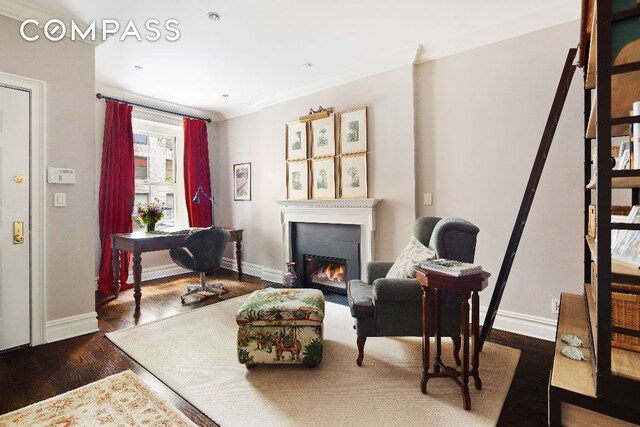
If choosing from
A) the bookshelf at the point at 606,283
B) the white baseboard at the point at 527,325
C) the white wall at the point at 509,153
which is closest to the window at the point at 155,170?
the white wall at the point at 509,153

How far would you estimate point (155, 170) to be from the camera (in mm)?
5094

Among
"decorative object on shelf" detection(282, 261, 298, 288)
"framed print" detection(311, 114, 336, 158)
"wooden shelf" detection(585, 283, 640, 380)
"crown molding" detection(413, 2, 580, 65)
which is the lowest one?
"decorative object on shelf" detection(282, 261, 298, 288)

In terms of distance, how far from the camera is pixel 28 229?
266cm

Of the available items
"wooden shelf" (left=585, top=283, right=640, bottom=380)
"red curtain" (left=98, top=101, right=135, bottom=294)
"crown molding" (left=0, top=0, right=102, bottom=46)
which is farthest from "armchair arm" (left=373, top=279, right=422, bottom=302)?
"red curtain" (left=98, top=101, right=135, bottom=294)

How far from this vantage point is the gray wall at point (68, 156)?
273 centimetres

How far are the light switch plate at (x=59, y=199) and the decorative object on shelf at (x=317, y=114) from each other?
2669 mm

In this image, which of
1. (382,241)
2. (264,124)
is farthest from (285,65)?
(382,241)

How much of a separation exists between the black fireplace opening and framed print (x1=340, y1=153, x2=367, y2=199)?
39 cm

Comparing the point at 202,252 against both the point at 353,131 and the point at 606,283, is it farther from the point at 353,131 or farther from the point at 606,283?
the point at 606,283

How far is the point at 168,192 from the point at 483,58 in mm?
4654

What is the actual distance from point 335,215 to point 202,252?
1.65 m

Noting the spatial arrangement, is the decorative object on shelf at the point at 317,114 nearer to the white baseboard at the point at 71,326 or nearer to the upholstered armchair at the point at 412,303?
the upholstered armchair at the point at 412,303

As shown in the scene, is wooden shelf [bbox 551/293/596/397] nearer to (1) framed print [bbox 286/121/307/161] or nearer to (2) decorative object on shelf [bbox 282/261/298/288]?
(2) decorative object on shelf [bbox 282/261/298/288]

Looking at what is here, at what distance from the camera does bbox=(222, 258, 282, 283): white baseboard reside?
4.79 m
